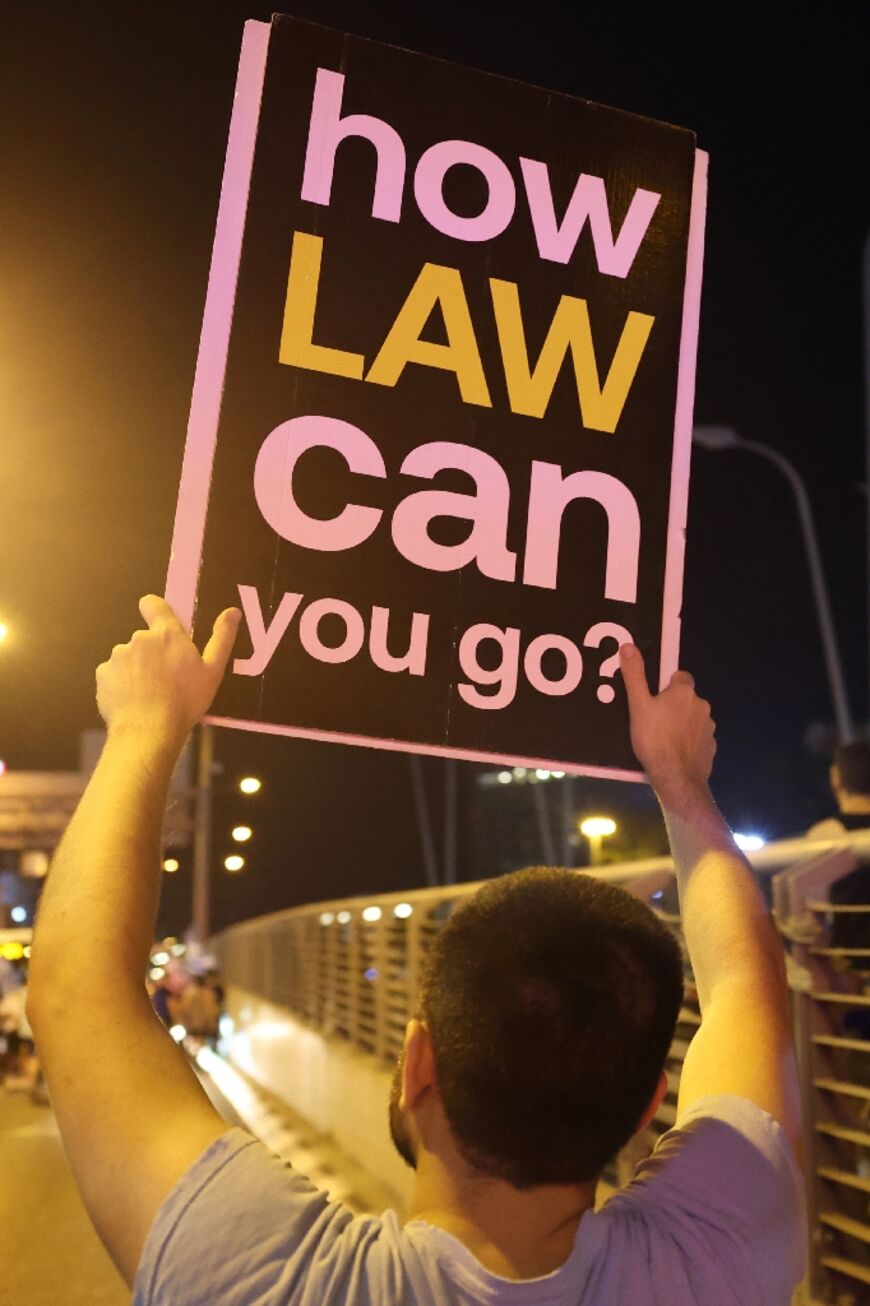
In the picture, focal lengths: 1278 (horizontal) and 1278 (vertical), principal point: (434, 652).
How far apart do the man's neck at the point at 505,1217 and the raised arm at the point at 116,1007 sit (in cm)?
30

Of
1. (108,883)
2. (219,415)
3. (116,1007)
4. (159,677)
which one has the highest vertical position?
(219,415)

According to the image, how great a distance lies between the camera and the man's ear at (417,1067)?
1.57 m

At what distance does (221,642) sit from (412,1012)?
1465 millimetres

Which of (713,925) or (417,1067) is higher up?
(713,925)

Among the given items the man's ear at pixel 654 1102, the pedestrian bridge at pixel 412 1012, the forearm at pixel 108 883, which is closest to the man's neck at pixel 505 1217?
the man's ear at pixel 654 1102

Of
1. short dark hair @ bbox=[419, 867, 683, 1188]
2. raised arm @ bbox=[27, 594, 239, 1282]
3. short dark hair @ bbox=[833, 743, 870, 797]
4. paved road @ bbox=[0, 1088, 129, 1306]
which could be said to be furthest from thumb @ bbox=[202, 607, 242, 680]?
paved road @ bbox=[0, 1088, 129, 1306]

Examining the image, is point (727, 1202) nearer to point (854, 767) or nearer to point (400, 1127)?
point (400, 1127)

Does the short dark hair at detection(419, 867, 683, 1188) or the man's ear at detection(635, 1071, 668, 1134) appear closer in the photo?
the short dark hair at detection(419, 867, 683, 1188)

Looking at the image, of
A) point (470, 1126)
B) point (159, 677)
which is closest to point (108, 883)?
point (159, 677)

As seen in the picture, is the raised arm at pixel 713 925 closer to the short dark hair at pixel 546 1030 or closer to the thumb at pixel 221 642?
the short dark hair at pixel 546 1030

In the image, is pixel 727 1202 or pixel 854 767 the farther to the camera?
pixel 854 767

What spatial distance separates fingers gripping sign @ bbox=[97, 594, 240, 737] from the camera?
1805 mm

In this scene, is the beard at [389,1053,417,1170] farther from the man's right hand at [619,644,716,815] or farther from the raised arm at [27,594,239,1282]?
the man's right hand at [619,644,716,815]

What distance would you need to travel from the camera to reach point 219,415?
2271 millimetres
